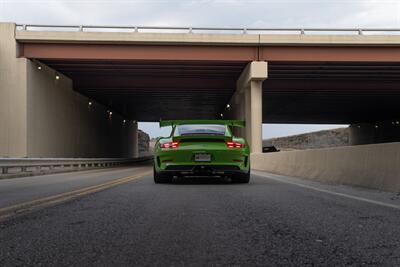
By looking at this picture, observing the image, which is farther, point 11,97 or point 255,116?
point 255,116

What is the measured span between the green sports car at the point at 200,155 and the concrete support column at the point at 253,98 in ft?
65.7

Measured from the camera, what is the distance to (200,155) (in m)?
11.3

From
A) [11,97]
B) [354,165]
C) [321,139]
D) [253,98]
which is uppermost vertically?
[253,98]

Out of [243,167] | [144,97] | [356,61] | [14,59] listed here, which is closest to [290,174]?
[243,167]

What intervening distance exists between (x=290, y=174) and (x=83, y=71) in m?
22.0

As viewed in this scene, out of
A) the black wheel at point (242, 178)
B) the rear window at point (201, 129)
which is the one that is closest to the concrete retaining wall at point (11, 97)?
the rear window at point (201, 129)

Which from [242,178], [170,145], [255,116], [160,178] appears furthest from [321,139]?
[170,145]

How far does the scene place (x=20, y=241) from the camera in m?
4.30

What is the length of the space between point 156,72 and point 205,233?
31.1m

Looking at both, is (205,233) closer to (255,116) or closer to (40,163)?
(40,163)

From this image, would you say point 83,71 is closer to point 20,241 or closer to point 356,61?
point 356,61

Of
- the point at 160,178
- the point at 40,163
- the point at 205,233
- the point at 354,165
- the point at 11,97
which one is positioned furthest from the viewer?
the point at 11,97

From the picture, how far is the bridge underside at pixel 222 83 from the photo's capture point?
32562 millimetres

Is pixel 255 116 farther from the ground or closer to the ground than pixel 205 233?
farther from the ground
